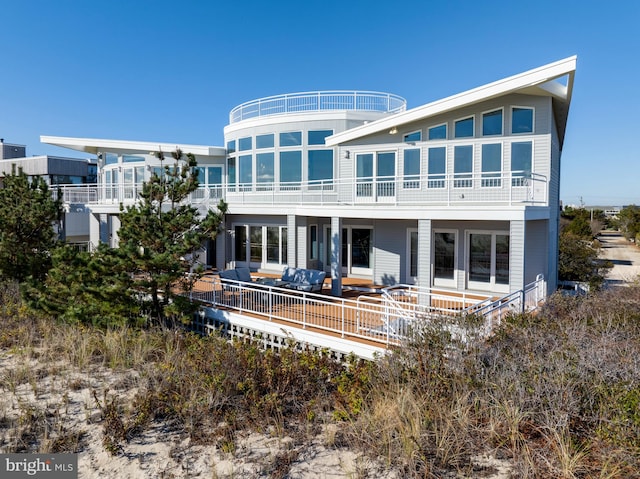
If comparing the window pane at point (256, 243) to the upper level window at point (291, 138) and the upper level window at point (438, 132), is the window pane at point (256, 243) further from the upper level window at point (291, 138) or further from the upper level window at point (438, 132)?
the upper level window at point (438, 132)

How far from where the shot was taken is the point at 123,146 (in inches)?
899

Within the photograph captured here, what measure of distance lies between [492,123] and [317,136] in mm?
8889

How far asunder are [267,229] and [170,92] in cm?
1480

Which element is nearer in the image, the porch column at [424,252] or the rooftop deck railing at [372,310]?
the rooftop deck railing at [372,310]

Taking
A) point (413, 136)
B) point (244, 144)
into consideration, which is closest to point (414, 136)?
point (413, 136)

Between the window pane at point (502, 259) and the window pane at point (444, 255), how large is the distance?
5.08 feet

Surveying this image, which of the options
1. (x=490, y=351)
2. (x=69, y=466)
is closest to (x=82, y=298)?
(x=69, y=466)

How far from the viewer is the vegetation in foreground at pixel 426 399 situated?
209 inches

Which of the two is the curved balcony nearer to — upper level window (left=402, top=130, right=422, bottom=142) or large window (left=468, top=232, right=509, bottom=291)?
upper level window (left=402, top=130, right=422, bottom=142)

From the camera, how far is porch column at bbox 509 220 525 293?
39.0 ft

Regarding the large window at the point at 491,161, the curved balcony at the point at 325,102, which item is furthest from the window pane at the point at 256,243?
the large window at the point at 491,161

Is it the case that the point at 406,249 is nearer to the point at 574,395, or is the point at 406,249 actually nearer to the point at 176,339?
the point at 176,339

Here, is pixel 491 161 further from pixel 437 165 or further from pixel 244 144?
pixel 244 144

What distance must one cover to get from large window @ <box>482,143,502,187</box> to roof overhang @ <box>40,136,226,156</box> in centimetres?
1452
